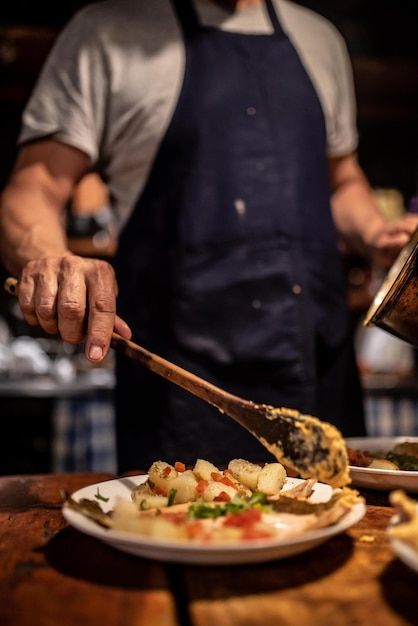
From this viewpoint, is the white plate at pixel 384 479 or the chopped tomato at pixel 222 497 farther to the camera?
the white plate at pixel 384 479

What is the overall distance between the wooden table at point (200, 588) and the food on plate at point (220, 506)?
0.15 feet

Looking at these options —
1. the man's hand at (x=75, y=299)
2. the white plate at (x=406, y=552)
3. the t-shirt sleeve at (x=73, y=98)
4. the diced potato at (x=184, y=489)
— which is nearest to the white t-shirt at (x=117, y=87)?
the t-shirt sleeve at (x=73, y=98)

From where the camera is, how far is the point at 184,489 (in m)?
1.04

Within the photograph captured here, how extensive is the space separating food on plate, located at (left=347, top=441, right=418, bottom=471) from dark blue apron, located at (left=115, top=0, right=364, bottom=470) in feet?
1.68

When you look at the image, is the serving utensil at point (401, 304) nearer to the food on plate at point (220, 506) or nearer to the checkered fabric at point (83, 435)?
the food on plate at point (220, 506)

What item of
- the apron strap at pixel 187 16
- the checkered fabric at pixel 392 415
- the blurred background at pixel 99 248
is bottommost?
the checkered fabric at pixel 392 415

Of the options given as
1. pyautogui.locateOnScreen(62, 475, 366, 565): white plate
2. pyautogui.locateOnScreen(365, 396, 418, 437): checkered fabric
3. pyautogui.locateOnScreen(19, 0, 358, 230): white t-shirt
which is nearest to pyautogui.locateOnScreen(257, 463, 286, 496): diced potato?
pyautogui.locateOnScreen(62, 475, 366, 565): white plate

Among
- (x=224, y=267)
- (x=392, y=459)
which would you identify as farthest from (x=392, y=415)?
(x=392, y=459)

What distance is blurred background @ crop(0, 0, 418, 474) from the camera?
351cm

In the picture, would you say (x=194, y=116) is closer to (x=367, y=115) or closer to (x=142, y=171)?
(x=142, y=171)

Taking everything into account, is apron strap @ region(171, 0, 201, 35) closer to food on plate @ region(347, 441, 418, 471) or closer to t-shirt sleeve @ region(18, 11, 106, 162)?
t-shirt sleeve @ region(18, 11, 106, 162)

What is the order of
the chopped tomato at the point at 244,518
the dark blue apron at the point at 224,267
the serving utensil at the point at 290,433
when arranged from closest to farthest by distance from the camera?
1. the chopped tomato at the point at 244,518
2. the serving utensil at the point at 290,433
3. the dark blue apron at the point at 224,267

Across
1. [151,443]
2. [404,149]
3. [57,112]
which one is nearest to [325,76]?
[57,112]

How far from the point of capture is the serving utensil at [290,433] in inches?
38.5
